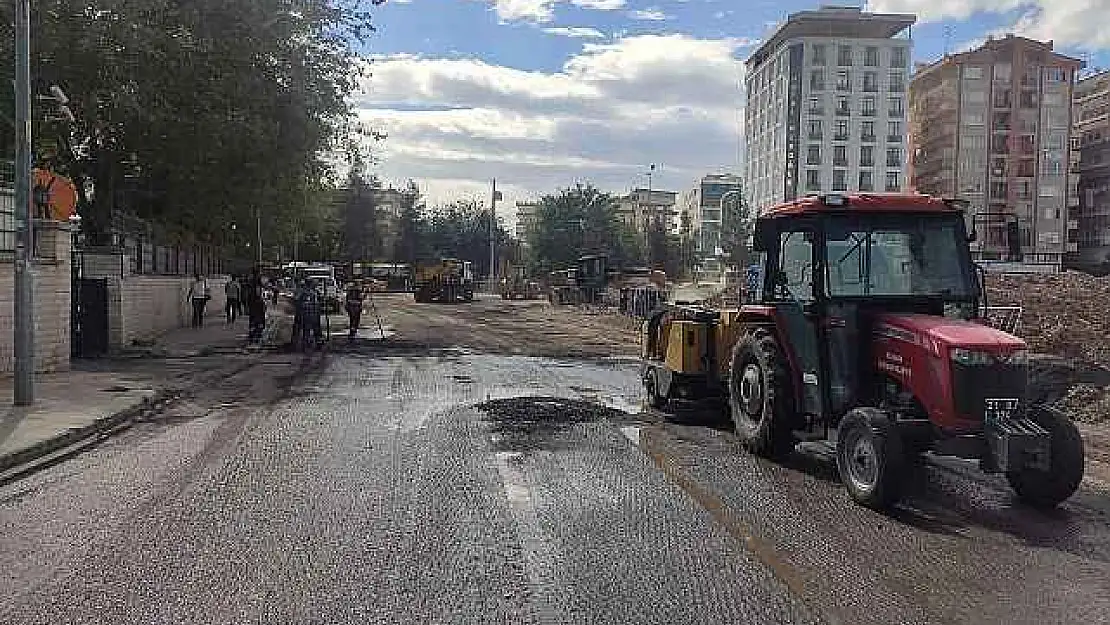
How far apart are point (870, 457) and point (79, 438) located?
29.1ft

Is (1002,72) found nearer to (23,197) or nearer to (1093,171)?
(1093,171)

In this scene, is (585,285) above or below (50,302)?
below

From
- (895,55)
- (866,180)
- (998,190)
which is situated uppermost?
(895,55)

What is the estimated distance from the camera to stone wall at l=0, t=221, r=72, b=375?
19.0 meters

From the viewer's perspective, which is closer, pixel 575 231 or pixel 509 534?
pixel 509 534

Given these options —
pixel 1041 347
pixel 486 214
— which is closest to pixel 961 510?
pixel 1041 347

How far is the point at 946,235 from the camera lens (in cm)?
1007

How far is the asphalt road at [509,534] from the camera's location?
20.5 feet

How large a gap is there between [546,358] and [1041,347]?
1094cm

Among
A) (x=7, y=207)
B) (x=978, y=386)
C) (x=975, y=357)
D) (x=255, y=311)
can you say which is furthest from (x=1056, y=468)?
(x=255, y=311)

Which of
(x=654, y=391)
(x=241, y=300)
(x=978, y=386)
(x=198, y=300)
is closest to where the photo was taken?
(x=978, y=386)

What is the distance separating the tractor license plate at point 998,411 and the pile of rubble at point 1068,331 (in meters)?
2.41

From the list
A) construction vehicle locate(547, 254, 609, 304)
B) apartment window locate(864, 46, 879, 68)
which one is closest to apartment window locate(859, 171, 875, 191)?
apartment window locate(864, 46, 879, 68)

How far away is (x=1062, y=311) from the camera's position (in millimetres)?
22531
